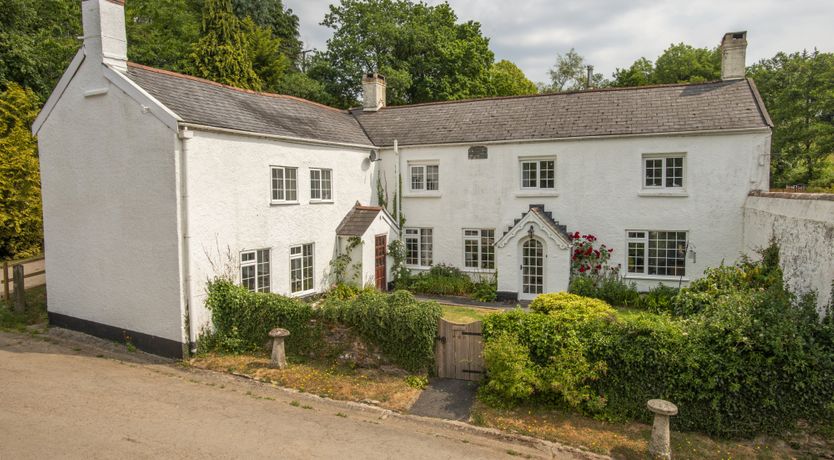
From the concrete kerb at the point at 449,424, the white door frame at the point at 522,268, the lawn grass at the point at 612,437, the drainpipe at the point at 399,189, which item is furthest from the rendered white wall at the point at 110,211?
the white door frame at the point at 522,268

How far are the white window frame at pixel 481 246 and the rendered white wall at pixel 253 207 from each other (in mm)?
5318

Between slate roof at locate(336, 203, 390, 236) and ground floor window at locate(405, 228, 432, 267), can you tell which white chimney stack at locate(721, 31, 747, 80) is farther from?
slate roof at locate(336, 203, 390, 236)

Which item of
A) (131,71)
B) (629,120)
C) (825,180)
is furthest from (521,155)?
(825,180)

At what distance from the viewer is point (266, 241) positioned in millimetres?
15469

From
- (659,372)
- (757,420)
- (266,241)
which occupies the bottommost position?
(757,420)

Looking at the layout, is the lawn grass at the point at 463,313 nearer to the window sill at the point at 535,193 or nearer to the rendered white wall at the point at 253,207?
the rendered white wall at the point at 253,207

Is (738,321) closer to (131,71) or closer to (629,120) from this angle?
(629,120)

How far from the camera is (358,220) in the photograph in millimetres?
19438

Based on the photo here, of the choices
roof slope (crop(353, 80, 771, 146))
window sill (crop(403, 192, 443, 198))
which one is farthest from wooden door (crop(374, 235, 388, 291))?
roof slope (crop(353, 80, 771, 146))

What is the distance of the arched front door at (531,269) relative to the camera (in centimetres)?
1855

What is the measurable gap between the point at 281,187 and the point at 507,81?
34247mm

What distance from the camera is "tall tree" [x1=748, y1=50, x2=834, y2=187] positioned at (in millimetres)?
33500

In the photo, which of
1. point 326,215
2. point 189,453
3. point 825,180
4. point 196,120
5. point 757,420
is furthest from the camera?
point 825,180

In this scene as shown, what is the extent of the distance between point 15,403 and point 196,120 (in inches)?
299
